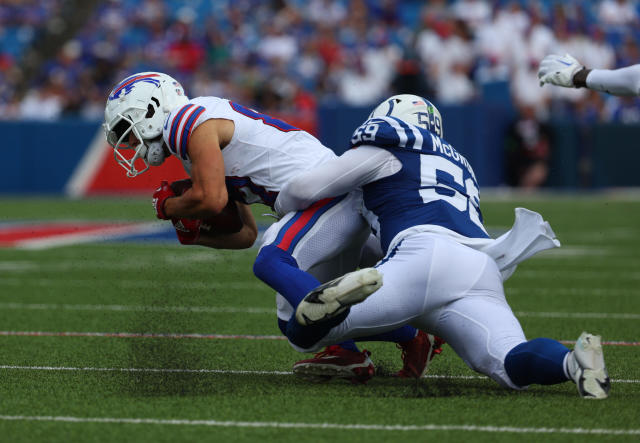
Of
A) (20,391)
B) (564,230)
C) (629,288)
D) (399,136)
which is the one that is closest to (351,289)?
(399,136)

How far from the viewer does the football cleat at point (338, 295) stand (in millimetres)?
3516

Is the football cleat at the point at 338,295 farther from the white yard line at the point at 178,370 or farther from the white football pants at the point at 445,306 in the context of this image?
the white yard line at the point at 178,370

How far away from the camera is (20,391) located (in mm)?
3969

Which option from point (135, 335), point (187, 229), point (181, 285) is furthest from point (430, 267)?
point (181, 285)

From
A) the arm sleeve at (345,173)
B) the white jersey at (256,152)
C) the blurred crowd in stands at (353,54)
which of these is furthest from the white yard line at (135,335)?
the blurred crowd in stands at (353,54)

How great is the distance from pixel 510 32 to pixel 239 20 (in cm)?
471

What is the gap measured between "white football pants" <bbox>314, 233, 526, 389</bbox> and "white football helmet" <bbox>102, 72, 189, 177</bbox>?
118 cm

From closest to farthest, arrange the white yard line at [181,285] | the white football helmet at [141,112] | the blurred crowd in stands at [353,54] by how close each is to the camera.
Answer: the white football helmet at [141,112] < the white yard line at [181,285] < the blurred crowd in stands at [353,54]

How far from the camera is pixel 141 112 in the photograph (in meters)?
4.41

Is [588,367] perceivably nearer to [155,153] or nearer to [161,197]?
[161,197]

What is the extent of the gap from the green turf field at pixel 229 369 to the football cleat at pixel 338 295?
31 cm

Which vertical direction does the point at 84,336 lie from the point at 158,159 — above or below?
below

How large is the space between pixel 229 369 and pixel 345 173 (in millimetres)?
1013

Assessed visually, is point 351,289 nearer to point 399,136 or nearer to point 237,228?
point 399,136
